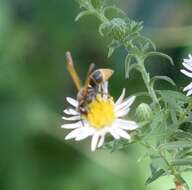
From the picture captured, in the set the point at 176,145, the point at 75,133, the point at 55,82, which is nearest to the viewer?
the point at 176,145

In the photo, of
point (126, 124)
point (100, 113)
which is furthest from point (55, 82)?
point (126, 124)

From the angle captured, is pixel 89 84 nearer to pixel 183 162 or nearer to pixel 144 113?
pixel 144 113

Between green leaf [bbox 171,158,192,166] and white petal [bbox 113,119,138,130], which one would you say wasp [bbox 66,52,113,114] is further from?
green leaf [bbox 171,158,192,166]

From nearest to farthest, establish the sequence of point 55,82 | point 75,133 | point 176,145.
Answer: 1. point 176,145
2. point 75,133
3. point 55,82

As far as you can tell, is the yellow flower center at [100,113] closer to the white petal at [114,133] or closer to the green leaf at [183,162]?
the white petal at [114,133]

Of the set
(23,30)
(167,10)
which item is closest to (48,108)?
(23,30)

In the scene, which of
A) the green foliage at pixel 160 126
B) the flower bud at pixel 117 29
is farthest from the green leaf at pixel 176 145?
the flower bud at pixel 117 29

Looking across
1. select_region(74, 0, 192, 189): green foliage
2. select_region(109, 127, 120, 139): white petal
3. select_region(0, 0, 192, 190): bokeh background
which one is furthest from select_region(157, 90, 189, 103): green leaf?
select_region(0, 0, 192, 190): bokeh background

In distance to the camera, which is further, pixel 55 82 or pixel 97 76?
pixel 55 82
